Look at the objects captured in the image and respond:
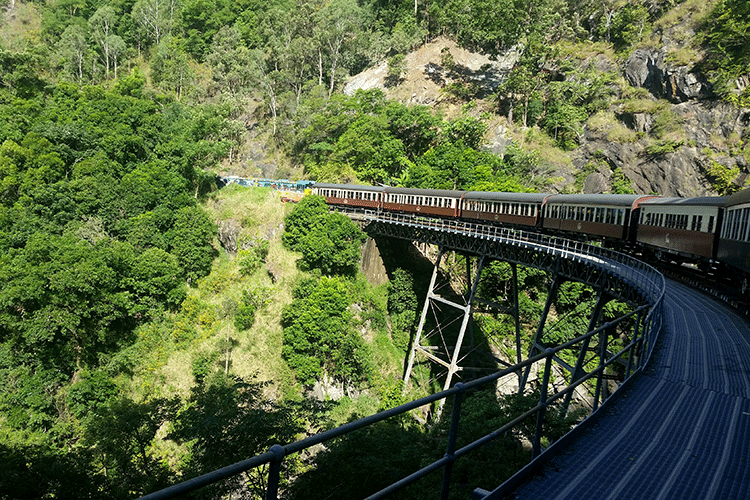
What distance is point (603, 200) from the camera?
1966 cm

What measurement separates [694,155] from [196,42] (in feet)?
216

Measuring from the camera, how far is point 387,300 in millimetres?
29359

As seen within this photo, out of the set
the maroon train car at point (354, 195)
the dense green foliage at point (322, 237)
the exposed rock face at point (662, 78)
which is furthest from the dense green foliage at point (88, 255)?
the exposed rock face at point (662, 78)

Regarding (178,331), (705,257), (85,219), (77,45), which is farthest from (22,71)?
(705,257)

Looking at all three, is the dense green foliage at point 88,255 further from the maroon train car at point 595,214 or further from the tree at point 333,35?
the tree at point 333,35

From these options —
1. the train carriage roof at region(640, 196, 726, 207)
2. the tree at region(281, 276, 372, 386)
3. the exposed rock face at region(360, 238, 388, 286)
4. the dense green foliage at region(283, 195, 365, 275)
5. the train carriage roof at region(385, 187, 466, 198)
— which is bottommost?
the tree at region(281, 276, 372, 386)

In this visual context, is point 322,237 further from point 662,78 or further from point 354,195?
point 662,78

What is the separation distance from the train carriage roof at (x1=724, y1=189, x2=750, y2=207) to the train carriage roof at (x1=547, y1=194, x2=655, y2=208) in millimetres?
5662

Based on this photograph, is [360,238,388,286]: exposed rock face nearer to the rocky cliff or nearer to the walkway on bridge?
the rocky cliff

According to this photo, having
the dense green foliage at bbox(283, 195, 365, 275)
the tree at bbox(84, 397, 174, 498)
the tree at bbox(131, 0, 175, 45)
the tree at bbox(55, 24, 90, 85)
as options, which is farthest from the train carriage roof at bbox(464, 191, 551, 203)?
the tree at bbox(131, 0, 175, 45)

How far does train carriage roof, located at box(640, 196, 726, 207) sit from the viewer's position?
13594 mm

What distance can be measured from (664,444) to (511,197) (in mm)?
21366

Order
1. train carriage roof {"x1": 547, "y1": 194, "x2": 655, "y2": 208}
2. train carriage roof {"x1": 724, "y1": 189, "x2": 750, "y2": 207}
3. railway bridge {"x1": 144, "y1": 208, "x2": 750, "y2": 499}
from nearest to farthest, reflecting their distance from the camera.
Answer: railway bridge {"x1": 144, "y1": 208, "x2": 750, "y2": 499} < train carriage roof {"x1": 724, "y1": 189, "x2": 750, "y2": 207} < train carriage roof {"x1": 547, "y1": 194, "x2": 655, "y2": 208}

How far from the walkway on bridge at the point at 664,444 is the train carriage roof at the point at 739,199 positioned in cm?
608
